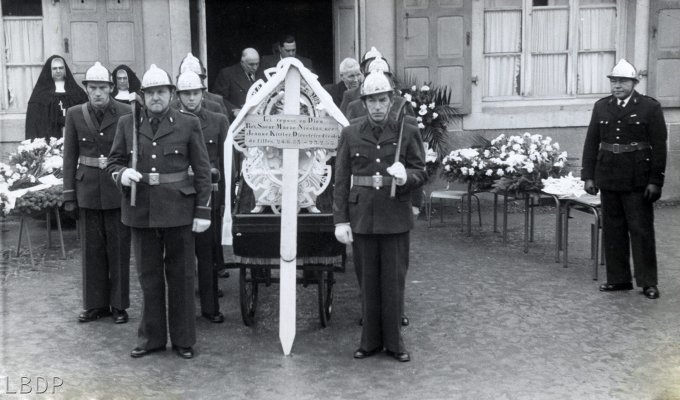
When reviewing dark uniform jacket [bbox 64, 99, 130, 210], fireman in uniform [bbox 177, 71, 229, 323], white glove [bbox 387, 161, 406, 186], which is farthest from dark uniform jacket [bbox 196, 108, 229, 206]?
white glove [bbox 387, 161, 406, 186]

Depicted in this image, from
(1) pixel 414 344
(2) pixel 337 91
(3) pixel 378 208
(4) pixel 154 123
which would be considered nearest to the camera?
(3) pixel 378 208

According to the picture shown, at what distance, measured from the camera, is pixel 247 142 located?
21.2 ft

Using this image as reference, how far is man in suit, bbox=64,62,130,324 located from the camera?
746 cm

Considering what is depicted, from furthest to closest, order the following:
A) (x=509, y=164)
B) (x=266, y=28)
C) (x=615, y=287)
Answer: (x=266, y=28)
(x=509, y=164)
(x=615, y=287)

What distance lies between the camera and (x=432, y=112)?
12.2m

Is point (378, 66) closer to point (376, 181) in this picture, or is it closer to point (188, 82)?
point (188, 82)

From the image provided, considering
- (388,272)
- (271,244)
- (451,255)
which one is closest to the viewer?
(388,272)

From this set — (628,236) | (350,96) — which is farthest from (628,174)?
(350,96)

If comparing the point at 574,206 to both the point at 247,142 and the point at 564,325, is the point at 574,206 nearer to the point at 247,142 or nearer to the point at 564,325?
the point at 564,325

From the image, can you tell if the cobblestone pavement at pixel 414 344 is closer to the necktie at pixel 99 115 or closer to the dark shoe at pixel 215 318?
the dark shoe at pixel 215 318

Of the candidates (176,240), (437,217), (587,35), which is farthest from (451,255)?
(587,35)

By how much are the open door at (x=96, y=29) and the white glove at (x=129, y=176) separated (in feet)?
20.8

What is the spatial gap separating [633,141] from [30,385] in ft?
17.8

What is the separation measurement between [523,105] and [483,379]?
7.67 meters
